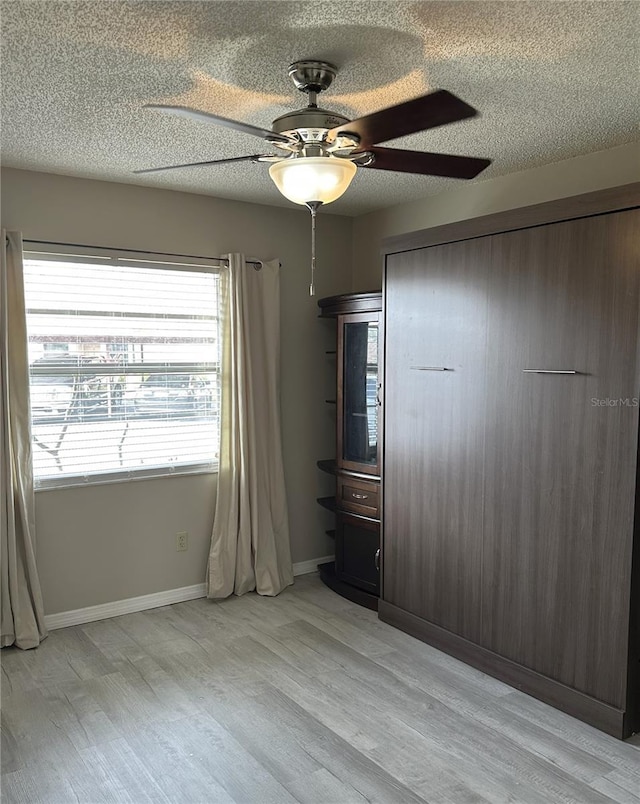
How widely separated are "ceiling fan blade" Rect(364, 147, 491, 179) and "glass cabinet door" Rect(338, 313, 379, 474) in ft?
5.47

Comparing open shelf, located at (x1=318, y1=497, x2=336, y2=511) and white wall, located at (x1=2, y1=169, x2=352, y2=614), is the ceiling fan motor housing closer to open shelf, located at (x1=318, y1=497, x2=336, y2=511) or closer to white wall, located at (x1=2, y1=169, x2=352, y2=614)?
white wall, located at (x1=2, y1=169, x2=352, y2=614)

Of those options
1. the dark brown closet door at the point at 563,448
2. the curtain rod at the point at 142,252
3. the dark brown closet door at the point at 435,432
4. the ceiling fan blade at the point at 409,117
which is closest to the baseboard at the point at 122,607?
the dark brown closet door at the point at 435,432

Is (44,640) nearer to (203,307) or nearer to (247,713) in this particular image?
(247,713)

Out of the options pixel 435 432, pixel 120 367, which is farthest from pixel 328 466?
pixel 120 367

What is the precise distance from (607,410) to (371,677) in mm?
1628

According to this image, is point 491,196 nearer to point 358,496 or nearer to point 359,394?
point 359,394

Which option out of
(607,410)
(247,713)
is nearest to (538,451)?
(607,410)

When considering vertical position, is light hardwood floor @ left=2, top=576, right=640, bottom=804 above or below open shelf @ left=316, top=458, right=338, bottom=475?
below

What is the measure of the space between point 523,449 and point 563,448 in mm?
201

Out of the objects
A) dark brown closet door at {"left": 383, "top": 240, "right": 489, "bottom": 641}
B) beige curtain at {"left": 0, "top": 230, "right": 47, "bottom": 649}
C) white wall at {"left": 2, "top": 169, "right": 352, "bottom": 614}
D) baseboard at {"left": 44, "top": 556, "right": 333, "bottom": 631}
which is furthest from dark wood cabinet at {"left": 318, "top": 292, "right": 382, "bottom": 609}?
beige curtain at {"left": 0, "top": 230, "right": 47, "bottom": 649}

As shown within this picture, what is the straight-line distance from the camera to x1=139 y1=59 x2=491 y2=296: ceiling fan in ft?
6.01

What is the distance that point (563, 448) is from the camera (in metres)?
2.83

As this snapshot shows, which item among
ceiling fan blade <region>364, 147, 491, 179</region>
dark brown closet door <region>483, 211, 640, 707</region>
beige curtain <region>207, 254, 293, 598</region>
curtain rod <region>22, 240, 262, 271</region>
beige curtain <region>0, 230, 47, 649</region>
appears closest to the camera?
ceiling fan blade <region>364, 147, 491, 179</region>

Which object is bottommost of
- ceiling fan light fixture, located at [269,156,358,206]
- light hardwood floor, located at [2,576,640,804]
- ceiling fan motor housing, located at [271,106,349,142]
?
light hardwood floor, located at [2,576,640,804]
